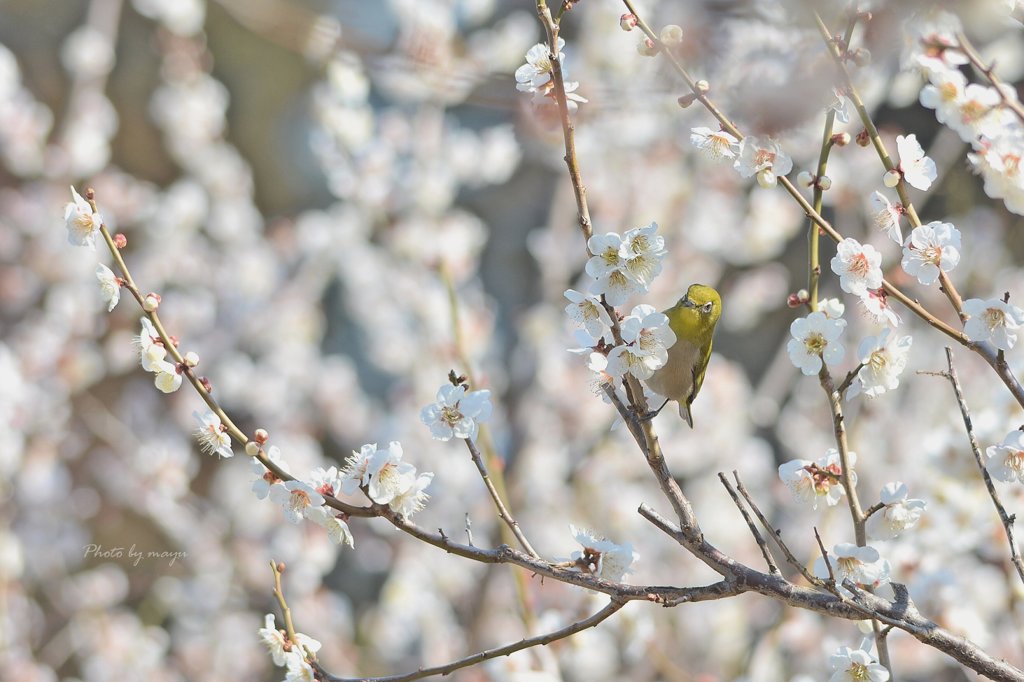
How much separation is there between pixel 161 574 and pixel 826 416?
3.70 m

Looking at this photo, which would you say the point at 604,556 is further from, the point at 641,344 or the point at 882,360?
the point at 882,360

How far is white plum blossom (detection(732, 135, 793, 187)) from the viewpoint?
3.92 feet

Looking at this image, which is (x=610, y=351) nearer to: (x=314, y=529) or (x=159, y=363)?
(x=159, y=363)

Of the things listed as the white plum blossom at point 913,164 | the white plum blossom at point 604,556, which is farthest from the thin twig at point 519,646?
the white plum blossom at point 913,164

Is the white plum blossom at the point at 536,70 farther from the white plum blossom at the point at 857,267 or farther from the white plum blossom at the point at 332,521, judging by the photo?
the white plum blossom at the point at 332,521

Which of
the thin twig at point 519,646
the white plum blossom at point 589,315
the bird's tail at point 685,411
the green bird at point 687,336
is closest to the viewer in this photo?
the thin twig at point 519,646

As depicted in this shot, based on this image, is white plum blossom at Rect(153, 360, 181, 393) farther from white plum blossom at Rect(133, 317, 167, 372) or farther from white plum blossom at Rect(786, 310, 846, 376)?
white plum blossom at Rect(786, 310, 846, 376)

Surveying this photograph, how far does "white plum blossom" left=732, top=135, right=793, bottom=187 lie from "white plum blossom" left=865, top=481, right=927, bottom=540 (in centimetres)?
43

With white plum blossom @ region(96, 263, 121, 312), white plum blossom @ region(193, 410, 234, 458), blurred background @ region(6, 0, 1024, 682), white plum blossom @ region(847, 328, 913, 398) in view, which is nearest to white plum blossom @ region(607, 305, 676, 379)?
white plum blossom @ region(847, 328, 913, 398)

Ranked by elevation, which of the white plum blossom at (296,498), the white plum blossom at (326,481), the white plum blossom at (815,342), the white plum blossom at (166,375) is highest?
the white plum blossom at (166,375)

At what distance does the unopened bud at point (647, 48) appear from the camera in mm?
1209

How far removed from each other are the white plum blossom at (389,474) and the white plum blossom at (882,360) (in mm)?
621

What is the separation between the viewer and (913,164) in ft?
4.01

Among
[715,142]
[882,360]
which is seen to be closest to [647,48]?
[715,142]
